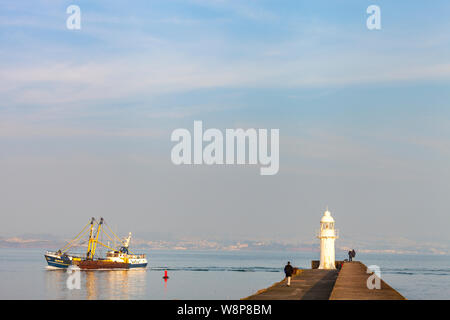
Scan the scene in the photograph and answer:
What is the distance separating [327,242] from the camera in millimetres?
63500

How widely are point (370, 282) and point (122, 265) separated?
332ft

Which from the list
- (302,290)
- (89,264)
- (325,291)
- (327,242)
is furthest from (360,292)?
(89,264)

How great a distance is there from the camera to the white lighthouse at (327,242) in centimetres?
6325

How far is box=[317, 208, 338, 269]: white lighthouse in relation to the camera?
6325 cm

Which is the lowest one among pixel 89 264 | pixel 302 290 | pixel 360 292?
pixel 89 264

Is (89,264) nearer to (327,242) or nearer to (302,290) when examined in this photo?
(327,242)

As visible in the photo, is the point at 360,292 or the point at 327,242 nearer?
the point at 360,292
